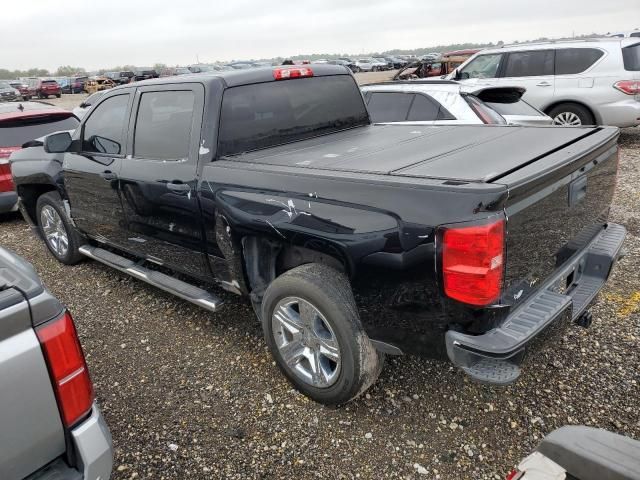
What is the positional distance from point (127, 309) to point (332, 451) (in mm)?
2412

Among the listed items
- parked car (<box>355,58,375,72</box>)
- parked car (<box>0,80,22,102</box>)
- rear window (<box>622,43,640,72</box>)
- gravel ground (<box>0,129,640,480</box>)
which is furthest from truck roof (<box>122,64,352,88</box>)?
parked car (<box>355,58,375,72</box>)

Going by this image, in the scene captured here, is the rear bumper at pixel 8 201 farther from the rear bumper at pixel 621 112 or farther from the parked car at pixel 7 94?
the parked car at pixel 7 94

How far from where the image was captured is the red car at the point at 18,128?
634cm

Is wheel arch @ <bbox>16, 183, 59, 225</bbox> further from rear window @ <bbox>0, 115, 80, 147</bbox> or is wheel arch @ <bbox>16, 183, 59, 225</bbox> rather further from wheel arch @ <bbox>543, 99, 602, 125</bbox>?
wheel arch @ <bbox>543, 99, 602, 125</bbox>

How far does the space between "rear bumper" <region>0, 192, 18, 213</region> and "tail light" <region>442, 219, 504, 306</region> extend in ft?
20.8

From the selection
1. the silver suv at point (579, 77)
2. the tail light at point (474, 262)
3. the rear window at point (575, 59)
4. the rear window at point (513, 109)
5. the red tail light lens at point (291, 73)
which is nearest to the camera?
the tail light at point (474, 262)

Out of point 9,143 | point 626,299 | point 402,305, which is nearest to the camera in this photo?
point 402,305

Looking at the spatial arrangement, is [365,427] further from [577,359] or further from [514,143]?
[514,143]

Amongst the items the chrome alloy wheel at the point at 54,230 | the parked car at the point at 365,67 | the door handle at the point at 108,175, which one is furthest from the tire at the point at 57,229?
the parked car at the point at 365,67

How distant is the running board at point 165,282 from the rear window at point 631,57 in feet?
28.4

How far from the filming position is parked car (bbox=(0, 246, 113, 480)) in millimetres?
1452

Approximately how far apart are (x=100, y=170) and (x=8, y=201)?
3393mm

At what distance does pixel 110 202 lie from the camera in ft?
13.0

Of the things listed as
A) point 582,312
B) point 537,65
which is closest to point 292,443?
point 582,312
